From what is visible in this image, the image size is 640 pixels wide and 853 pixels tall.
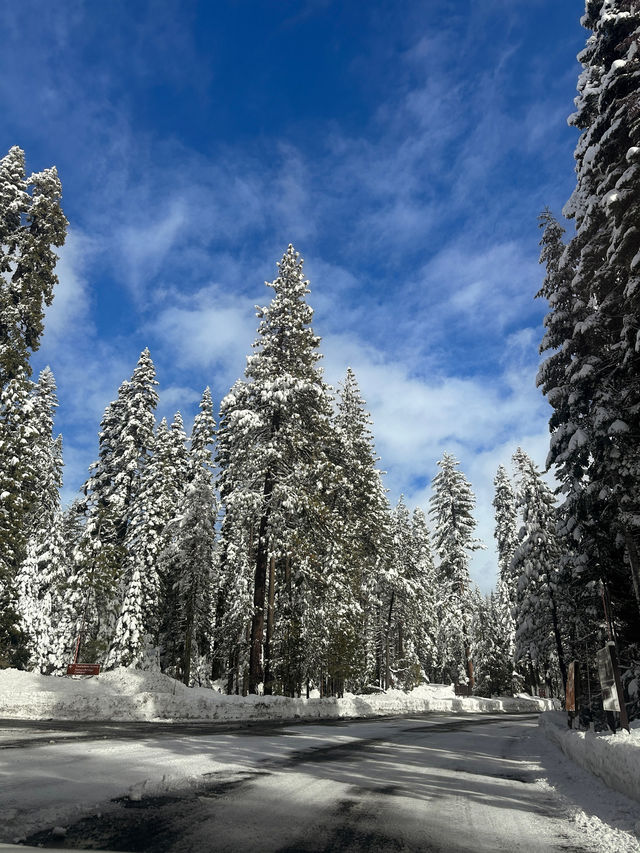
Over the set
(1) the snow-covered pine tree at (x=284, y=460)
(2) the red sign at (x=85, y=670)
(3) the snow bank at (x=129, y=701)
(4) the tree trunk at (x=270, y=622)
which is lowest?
(3) the snow bank at (x=129, y=701)

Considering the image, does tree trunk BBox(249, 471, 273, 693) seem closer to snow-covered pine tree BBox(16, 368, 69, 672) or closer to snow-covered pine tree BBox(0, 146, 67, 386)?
snow-covered pine tree BBox(0, 146, 67, 386)

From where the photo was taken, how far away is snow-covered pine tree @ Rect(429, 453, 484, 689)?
45469 millimetres

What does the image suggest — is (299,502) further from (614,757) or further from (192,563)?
(614,757)

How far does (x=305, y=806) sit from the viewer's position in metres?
5.27

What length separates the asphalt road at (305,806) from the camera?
4070 mm

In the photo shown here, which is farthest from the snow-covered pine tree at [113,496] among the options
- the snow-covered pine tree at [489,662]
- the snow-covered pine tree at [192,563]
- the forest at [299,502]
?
the snow-covered pine tree at [489,662]

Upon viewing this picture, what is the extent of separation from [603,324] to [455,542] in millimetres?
34555

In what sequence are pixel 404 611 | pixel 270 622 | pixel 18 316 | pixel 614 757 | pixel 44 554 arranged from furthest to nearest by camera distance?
pixel 404 611 < pixel 44 554 < pixel 270 622 < pixel 18 316 < pixel 614 757

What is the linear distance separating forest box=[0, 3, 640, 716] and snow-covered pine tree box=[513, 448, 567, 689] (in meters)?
0.13

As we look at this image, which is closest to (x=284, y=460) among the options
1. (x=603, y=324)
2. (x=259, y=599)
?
(x=259, y=599)

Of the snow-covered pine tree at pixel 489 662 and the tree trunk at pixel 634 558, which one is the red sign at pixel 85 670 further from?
the snow-covered pine tree at pixel 489 662

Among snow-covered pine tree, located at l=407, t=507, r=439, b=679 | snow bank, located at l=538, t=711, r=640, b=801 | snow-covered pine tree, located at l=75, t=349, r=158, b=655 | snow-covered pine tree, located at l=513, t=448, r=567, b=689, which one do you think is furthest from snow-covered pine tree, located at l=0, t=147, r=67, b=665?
snow-covered pine tree, located at l=407, t=507, r=439, b=679

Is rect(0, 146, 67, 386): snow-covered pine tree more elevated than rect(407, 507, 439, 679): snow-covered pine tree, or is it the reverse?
rect(0, 146, 67, 386): snow-covered pine tree

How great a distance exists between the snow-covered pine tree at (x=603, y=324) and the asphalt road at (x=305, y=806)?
8.07 metres
